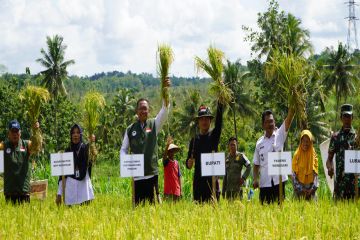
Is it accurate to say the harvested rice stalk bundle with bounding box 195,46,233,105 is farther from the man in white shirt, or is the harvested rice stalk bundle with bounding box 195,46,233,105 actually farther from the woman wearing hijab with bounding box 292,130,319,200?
the woman wearing hijab with bounding box 292,130,319,200

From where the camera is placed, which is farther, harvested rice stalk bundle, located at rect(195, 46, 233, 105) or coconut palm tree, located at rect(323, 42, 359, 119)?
coconut palm tree, located at rect(323, 42, 359, 119)

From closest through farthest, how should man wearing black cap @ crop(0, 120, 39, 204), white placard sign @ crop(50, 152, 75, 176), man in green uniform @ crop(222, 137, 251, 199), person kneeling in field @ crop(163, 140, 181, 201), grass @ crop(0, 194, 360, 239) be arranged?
grass @ crop(0, 194, 360, 239) < white placard sign @ crop(50, 152, 75, 176) < man wearing black cap @ crop(0, 120, 39, 204) < man in green uniform @ crop(222, 137, 251, 199) < person kneeling in field @ crop(163, 140, 181, 201)

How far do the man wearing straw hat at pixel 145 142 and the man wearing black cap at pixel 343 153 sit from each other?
6.43 ft

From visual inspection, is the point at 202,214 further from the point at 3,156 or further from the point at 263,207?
the point at 3,156

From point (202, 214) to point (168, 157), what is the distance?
3875 millimetres

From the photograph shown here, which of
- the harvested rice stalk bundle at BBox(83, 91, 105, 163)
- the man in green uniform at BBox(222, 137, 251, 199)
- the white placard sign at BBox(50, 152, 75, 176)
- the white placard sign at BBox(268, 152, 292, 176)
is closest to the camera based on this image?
the white placard sign at BBox(268, 152, 292, 176)

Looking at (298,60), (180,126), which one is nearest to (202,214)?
(298,60)

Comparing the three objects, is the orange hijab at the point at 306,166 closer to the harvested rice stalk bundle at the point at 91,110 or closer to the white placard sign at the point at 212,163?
the white placard sign at the point at 212,163

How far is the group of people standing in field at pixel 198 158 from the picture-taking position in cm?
586

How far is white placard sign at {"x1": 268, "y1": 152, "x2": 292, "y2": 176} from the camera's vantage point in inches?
208

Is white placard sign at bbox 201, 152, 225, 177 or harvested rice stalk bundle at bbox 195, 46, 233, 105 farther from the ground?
harvested rice stalk bundle at bbox 195, 46, 233, 105

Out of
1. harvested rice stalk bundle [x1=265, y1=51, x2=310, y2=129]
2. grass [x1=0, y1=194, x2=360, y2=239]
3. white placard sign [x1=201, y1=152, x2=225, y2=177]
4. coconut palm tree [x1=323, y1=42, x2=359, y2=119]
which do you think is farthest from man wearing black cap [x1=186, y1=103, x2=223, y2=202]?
coconut palm tree [x1=323, y1=42, x2=359, y2=119]

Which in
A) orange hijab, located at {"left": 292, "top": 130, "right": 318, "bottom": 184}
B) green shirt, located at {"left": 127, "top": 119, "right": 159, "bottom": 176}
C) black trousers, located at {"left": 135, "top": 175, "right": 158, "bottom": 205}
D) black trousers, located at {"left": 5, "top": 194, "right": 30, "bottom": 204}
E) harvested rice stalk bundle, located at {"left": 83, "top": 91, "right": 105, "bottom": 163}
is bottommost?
black trousers, located at {"left": 5, "top": 194, "right": 30, "bottom": 204}

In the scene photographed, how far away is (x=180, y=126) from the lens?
47.8m
